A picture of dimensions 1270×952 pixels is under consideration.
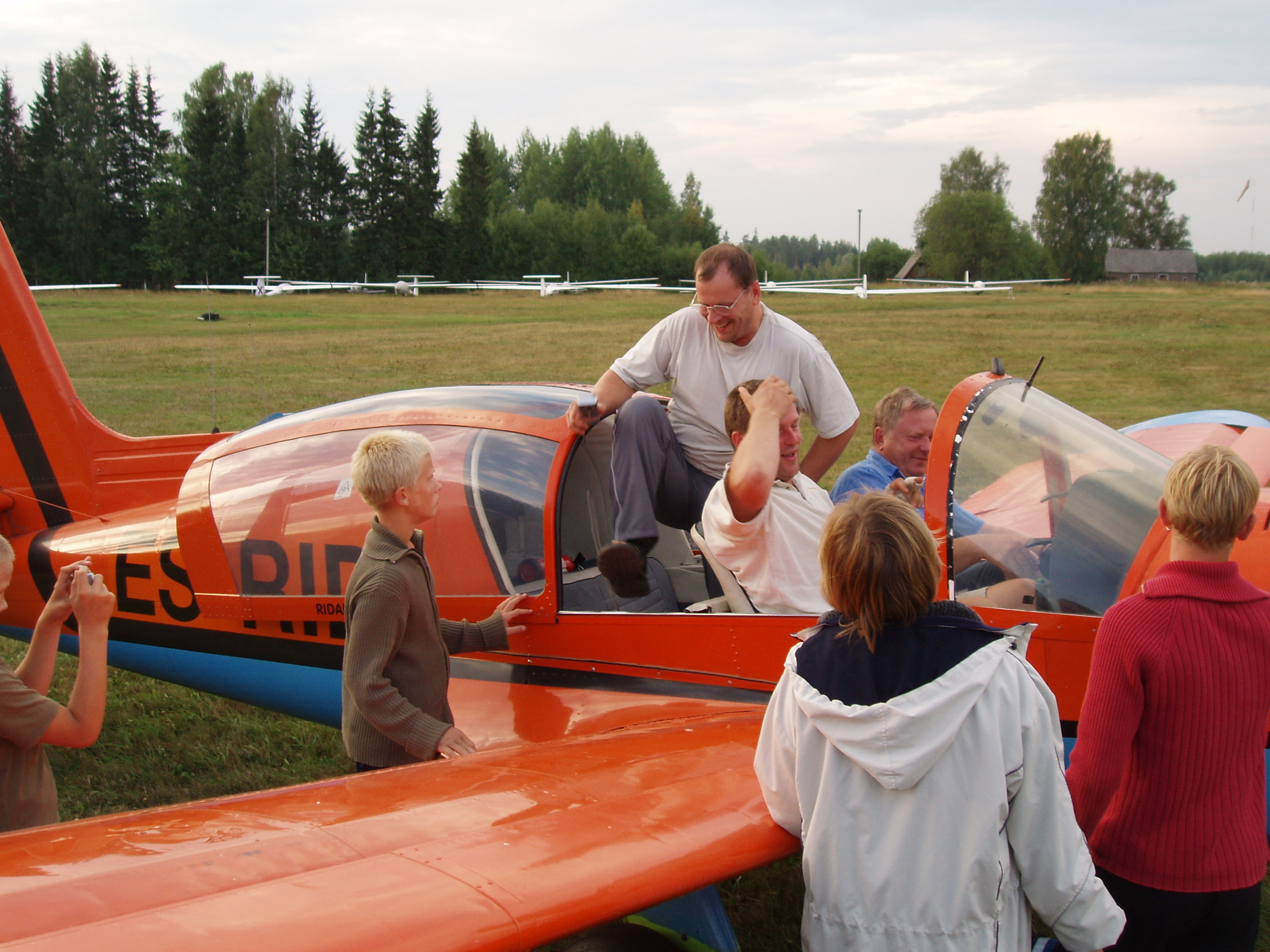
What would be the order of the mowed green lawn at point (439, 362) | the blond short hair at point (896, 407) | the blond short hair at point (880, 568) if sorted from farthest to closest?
1. the mowed green lawn at point (439, 362)
2. the blond short hair at point (896, 407)
3. the blond short hair at point (880, 568)

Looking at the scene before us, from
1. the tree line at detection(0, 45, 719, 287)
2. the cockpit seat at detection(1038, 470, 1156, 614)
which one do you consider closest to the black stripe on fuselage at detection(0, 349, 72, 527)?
the cockpit seat at detection(1038, 470, 1156, 614)

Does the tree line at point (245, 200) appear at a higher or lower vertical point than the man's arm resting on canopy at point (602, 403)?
higher

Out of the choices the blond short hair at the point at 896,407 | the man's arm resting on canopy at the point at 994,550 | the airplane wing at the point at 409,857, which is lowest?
the airplane wing at the point at 409,857

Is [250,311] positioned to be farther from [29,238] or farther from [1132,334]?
[29,238]

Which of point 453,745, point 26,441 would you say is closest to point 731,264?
point 453,745

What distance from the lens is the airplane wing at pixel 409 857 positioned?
162 centimetres

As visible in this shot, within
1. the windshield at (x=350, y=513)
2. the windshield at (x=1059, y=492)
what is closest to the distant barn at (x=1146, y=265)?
the windshield at (x=1059, y=492)

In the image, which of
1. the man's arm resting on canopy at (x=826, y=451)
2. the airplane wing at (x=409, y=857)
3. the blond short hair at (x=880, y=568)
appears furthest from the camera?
the man's arm resting on canopy at (x=826, y=451)

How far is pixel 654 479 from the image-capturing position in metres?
3.39

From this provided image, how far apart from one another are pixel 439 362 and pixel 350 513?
58.2ft

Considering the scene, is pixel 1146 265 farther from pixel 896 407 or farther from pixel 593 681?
pixel 593 681

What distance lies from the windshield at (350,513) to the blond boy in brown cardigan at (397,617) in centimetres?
51

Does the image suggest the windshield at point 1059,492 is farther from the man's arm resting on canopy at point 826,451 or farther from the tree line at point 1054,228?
the tree line at point 1054,228

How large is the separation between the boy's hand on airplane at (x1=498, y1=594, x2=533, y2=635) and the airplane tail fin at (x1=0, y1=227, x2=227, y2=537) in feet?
6.78
